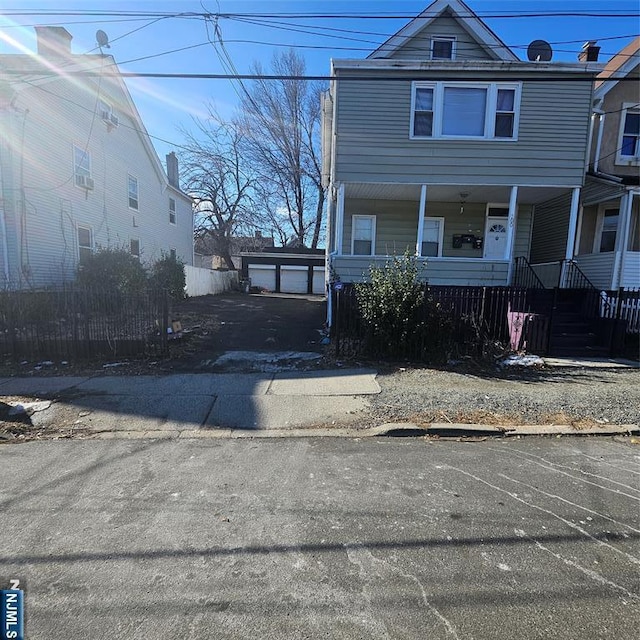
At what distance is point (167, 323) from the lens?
26.3 feet

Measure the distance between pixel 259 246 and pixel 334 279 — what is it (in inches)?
925

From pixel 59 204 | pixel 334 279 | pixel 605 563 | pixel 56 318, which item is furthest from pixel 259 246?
pixel 605 563

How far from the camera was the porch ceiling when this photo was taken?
1126 centimetres

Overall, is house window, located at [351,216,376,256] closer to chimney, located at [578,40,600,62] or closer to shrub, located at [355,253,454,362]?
shrub, located at [355,253,454,362]

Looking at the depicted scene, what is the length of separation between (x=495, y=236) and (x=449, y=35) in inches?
247

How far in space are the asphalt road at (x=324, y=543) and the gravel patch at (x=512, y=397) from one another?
0.96 m

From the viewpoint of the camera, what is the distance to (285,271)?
101 ft

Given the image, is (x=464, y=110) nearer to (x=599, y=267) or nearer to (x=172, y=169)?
(x=599, y=267)

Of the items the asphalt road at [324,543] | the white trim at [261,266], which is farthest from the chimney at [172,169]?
the asphalt road at [324,543]

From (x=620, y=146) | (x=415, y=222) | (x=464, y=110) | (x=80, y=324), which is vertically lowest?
(x=80, y=324)

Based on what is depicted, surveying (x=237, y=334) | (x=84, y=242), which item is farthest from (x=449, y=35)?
(x=84, y=242)

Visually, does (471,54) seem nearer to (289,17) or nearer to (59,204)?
(289,17)

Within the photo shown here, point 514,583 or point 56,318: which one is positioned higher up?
point 56,318

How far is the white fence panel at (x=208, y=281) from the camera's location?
20828mm
